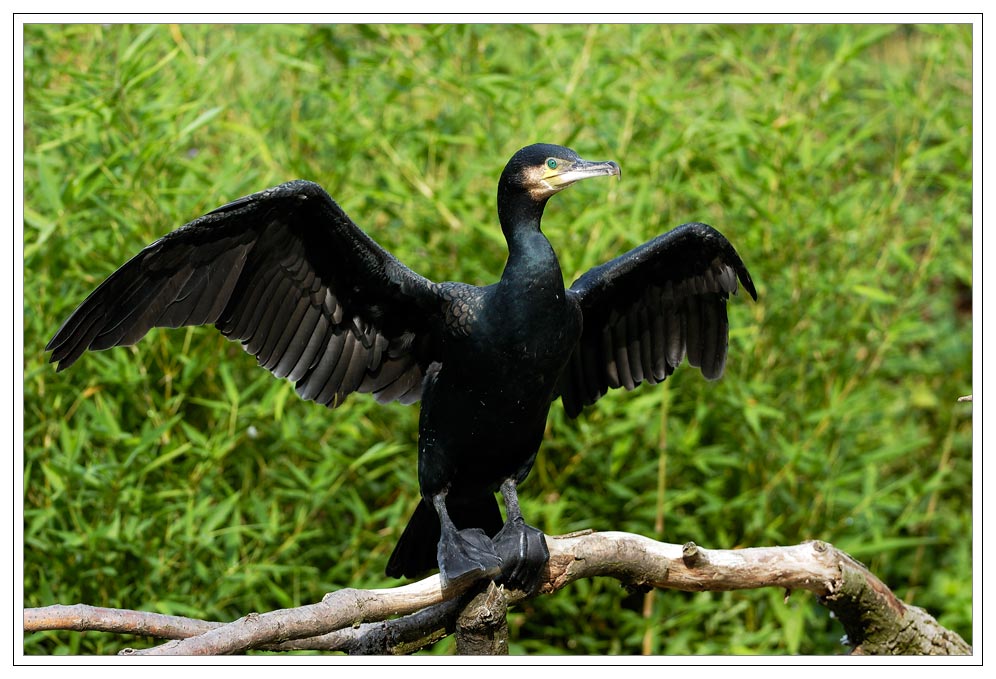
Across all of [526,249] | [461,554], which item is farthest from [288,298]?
[461,554]

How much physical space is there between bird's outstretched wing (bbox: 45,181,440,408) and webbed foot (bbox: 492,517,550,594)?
53cm

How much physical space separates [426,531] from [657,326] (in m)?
0.87

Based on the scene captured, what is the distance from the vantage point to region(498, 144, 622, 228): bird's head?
2873mm

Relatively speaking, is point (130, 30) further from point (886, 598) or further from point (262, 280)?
point (886, 598)

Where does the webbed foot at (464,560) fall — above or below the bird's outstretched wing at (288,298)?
below

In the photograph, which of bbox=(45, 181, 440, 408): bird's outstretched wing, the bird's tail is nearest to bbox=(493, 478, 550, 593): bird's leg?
the bird's tail

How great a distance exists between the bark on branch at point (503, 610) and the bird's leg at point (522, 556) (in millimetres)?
40

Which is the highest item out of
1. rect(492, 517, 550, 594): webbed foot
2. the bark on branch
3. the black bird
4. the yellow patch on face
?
the yellow patch on face

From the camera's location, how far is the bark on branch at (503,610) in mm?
2533

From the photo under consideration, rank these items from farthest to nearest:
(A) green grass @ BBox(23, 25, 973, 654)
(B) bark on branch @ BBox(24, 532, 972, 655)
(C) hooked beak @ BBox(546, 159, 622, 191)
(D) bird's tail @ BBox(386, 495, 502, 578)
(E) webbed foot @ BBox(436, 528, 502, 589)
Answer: (A) green grass @ BBox(23, 25, 973, 654) → (D) bird's tail @ BBox(386, 495, 502, 578) → (C) hooked beak @ BBox(546, 159, 622, 191) → (E) webbed foot @ BBox(436, 528, 502, 589) → (B) bark on branch @ BBox(24, 532, 972, 655)

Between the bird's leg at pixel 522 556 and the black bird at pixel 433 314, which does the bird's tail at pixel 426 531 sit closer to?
the black bird at pixel 433 314

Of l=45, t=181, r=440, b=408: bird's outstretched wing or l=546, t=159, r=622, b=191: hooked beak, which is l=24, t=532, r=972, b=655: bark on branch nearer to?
l=45, t=181, r=440, b=408: bird's outstretched wing

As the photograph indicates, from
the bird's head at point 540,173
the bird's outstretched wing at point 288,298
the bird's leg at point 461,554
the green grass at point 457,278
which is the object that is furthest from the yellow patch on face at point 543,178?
the green grass at point 457,278

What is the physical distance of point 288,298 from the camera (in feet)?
9.93
